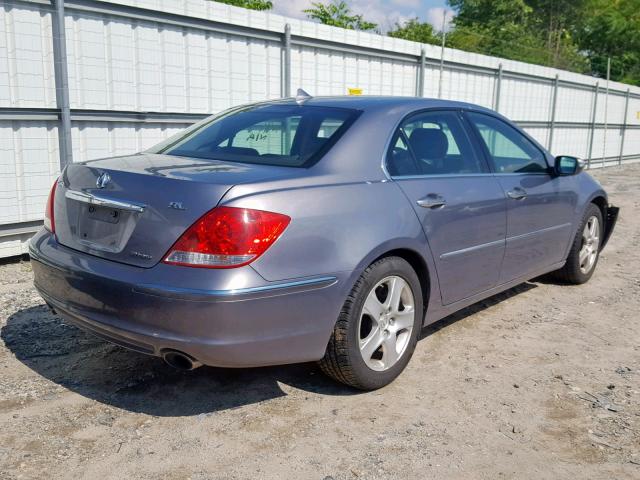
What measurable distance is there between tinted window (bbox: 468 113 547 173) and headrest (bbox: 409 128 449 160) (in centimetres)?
46

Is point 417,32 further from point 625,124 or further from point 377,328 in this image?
point 377,328

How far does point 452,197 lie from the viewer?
380 centimetres

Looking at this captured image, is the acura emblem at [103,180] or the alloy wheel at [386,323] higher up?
the acura emblem at [103,180]

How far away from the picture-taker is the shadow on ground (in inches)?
131

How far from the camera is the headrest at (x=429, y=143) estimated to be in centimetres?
382

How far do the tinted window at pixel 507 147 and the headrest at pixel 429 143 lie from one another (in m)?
0.46

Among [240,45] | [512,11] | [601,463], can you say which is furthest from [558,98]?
[512,11]

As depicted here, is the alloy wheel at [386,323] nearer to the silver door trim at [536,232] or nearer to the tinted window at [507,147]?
the silver door trim at [536,232]

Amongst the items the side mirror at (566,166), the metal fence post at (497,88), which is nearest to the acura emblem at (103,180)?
the side mirror at (566,166)

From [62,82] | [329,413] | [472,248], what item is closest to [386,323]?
[329,413]

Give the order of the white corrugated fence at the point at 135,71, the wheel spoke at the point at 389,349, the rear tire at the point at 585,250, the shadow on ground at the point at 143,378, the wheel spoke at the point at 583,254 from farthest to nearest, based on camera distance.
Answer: the white corrugated fence at the point at 135,71
the wheel spoke at the point at 583,254
the rear tire at the point at 585,250
the wheel spoke at the point at 389,349
the shadow on ground at the point at 143,378

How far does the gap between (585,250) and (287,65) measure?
4.47 meters

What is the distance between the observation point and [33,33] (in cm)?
588

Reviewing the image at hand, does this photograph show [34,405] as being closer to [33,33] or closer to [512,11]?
[33,33]
